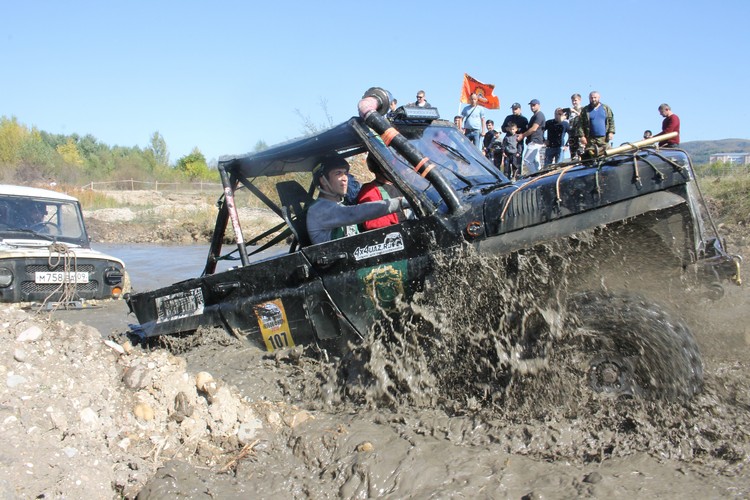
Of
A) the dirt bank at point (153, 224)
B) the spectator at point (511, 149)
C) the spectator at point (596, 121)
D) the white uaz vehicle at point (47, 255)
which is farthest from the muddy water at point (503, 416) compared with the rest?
the dirt bank at point (153, 224)

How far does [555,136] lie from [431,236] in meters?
6.92

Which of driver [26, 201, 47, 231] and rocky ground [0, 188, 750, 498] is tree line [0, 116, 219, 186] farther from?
rocky ground [0, 188, 750, 498]

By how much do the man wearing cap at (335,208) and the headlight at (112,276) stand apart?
5515 millimetres

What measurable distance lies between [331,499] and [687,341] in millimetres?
1945

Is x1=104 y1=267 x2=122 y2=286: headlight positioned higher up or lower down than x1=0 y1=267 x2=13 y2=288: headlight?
lower down

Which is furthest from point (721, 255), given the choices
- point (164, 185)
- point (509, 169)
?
point (164, 185)

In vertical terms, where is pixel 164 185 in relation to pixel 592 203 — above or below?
above

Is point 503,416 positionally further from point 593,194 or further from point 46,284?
point 46,284

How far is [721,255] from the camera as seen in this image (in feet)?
11.6

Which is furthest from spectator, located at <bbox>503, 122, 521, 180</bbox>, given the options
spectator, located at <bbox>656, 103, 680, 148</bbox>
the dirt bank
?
the dirt bank

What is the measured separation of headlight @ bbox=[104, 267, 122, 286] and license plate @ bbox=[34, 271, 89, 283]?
0.88 ft

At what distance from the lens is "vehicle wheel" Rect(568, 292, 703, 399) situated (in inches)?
131

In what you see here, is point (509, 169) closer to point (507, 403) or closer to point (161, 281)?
point (161, 281)

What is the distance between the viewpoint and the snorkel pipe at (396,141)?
3963 millimetres
